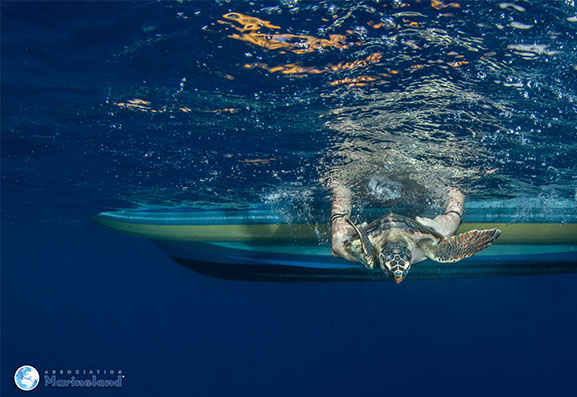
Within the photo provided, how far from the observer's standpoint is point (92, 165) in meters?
10.2

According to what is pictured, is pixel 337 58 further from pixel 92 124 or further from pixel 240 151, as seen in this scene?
pixel 92 124

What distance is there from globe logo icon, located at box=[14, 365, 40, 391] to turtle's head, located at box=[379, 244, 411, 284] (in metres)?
18.9

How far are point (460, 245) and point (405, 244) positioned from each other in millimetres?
813

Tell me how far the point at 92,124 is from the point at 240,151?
3372 millimetres

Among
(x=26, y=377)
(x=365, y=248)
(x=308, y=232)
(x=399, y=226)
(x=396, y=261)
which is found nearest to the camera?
(x=396, y=261)

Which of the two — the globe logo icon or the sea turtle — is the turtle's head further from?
the globe logo icon

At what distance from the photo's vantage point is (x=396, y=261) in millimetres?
4738

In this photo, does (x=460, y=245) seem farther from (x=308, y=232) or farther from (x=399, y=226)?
(x=308, y=232)

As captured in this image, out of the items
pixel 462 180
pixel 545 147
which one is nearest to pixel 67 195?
pixel 462 180

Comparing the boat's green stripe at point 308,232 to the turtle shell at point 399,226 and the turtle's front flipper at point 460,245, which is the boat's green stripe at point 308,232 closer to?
the turtle shell at point 399,226

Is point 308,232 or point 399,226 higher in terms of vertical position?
point 399,226

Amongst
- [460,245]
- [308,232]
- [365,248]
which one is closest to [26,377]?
[308,232]

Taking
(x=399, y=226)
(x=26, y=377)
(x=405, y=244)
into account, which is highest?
(x=399, y=226)

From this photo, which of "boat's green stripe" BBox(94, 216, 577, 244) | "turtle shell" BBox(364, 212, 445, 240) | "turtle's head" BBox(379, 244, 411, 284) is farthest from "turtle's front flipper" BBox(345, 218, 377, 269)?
"boat's green stripe" BBox(94, 216, 577, 244)
